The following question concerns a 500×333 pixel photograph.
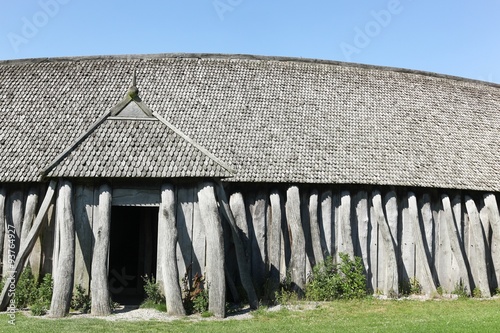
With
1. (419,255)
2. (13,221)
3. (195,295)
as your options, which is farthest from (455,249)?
(13,221)

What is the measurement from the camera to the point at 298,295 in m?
13.9

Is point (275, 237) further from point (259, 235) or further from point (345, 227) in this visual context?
point (345, 227)

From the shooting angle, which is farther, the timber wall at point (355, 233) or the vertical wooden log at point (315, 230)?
the vertical wooden log at point (315, 230)

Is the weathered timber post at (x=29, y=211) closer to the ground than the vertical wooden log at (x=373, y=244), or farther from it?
farther from it

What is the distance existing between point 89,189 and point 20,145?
3.81 m

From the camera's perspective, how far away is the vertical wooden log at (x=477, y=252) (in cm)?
1506

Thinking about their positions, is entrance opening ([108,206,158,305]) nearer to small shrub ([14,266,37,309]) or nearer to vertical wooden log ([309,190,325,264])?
small shrub ([14,266,37,309])

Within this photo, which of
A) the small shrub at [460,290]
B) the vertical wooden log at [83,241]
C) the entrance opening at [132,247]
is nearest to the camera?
the vertical wooden log at [83,241]

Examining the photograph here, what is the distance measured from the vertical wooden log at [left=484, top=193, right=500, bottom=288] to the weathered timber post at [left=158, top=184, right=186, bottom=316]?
29.0ft

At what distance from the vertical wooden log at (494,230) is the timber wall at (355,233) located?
27mm

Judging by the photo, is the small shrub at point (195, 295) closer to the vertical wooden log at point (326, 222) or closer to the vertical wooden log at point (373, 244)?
the vertical wooden log at point (326, 222)

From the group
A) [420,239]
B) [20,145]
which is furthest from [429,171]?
Answer: [20,145]

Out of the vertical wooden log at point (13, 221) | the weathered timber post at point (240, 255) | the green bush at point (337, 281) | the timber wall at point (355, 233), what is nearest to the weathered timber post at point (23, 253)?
the timber wall at point (355, 233)

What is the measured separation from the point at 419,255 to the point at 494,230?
7.43 feet
